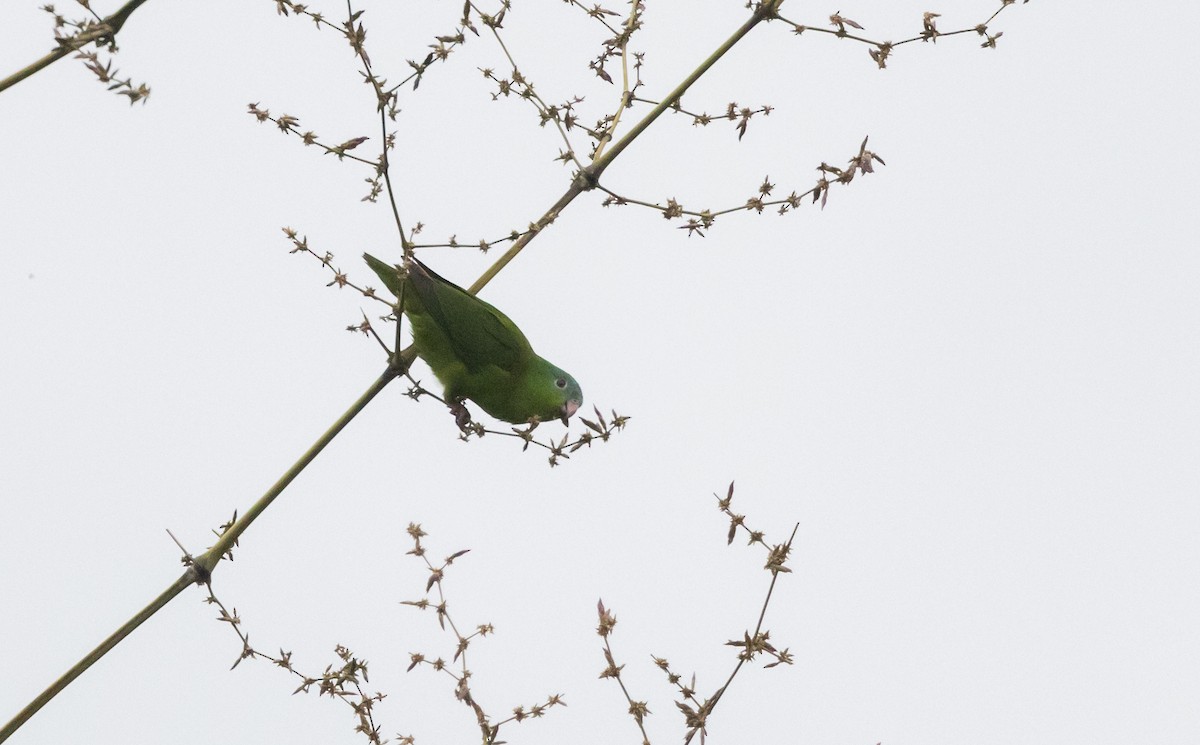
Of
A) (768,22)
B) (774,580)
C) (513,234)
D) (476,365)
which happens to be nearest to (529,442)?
(513,234)

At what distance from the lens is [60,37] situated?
2.17 metres

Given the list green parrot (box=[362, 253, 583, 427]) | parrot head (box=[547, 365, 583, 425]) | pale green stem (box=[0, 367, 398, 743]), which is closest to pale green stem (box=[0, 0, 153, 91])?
pale green stem (box=[0, 367, 398, 743])

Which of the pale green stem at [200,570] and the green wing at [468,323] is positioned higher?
the green wing at [468,323]

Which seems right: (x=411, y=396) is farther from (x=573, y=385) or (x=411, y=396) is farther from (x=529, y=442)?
(x=573, y=385)

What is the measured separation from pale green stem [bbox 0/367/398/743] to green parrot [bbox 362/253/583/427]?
161 centimetres

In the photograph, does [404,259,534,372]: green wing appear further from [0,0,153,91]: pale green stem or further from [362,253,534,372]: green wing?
[0,0,153,91]: pale green stem

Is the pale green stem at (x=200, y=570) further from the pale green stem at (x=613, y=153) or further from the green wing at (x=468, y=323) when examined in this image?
the green wing at (x=468, y=323)

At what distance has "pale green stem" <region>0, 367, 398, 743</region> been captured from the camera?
2316 millimetres

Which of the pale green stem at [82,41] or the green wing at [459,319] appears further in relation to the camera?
the green wing at [459,319]

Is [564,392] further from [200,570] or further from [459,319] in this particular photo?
[200,570]

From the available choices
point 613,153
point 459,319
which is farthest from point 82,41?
point 459,319

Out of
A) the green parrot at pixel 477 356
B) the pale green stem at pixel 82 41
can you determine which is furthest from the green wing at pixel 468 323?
the pale green stem at pixel 82 41

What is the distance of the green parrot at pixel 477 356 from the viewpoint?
473 centimetres

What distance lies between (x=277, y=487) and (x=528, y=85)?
Answer: 164cm
